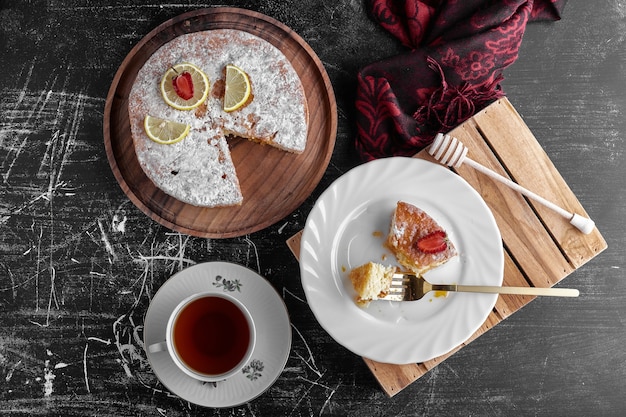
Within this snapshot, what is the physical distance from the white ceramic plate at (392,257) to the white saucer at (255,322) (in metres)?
0.20

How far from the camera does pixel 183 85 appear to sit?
208 cm

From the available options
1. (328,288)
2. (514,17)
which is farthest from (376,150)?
(514,17)

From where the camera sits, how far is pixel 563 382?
2.31 metres

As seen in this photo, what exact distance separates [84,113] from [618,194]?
2.09 metres

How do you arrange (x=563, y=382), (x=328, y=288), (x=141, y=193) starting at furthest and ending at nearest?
(x=563, y=382) < (x=141, y=193) < (x=328, y=288)

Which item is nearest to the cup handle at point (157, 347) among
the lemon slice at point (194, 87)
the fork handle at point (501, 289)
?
the lemon slice at point (194, 87)

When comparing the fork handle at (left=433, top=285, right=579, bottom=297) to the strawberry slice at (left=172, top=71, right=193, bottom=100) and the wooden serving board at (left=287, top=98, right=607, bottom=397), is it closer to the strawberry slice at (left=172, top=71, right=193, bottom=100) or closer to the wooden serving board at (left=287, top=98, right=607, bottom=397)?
the wooden serving board at (left=287, top=98, right=607, bottom=397)

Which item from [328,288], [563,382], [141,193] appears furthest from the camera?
[563,382]

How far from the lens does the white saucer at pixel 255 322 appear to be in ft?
6.84

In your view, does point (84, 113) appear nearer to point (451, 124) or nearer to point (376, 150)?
point (376, 150)

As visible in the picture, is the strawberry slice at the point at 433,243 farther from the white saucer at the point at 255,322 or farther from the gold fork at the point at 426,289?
the white saucer at the point at 255,322

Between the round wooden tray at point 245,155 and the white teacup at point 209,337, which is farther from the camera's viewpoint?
the round wooden tray at point 245,155

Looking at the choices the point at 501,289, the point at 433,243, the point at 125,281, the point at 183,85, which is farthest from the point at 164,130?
the point at 501,289

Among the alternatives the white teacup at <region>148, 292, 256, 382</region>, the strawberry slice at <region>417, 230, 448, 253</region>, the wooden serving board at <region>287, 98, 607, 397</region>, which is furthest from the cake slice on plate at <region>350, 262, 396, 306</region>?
the white teacup at <region>148, 292, 256, 382</region>
